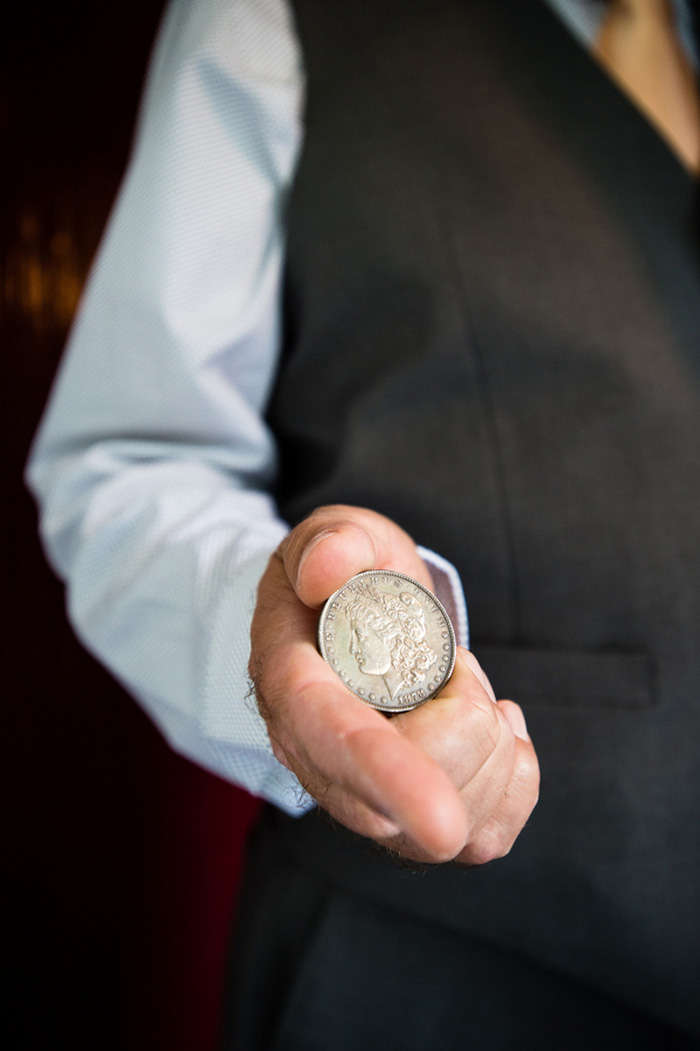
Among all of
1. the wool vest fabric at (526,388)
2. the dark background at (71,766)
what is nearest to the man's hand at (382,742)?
the wool vest fabric at (526,388)

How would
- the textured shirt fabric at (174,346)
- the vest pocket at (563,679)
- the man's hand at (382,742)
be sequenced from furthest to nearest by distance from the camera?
the textured shirt fabric at (174,346) → the vest pocket at (563,679) → the man's hand at (382,742)

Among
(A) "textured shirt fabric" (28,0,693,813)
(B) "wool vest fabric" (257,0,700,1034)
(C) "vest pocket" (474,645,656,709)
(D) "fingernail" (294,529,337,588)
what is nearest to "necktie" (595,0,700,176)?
(B) "wool vest fabric" (257,0,700,1034)

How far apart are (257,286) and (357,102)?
0.23 metres

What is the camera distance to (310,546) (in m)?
0.25

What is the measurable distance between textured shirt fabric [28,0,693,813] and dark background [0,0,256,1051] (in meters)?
0.35

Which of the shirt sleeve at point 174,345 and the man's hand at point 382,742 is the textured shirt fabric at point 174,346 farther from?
the man's hand at point 382,742

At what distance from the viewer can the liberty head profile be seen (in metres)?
0.23

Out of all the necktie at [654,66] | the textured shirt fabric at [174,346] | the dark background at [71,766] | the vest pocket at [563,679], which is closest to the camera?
the vest pocket at [563,679]

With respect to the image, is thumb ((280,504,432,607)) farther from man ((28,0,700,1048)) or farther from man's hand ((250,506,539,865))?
man ((28,0,700,1048))

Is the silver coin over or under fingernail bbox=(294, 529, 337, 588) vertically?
under

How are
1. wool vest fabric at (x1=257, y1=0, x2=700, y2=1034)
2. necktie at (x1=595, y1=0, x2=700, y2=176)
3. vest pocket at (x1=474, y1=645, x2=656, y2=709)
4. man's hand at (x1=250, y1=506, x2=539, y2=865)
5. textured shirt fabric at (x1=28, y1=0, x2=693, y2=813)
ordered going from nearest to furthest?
man's hand at (x1=250, y1=506, x2=539, y2=865) → vest pocket at (x1=474, y1=645, x2=656, y2=709) → wool vest fabric at (x1=257, y1=0, x2=700, y2=1034) → textured shirt fabric at (x1=28, y1=0, x2=693, y2=813) → necktie at (x1=595, y1=0, x2=700, y2=176)

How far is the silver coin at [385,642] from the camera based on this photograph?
23 cm

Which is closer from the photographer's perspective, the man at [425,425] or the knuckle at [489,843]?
the knuckle at [489,843]

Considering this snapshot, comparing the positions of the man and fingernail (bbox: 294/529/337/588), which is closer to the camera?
fingernail (bbox: 294/529/337/588)
